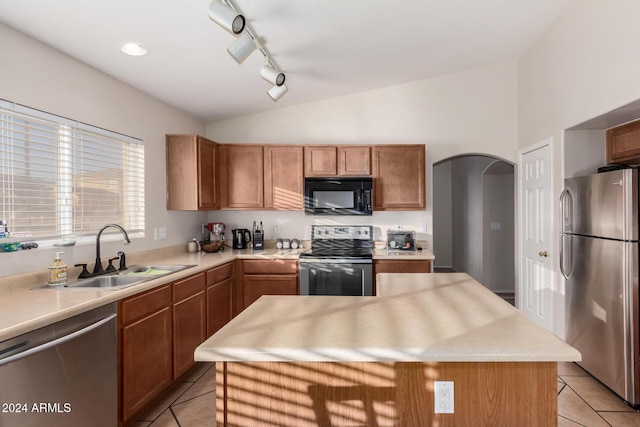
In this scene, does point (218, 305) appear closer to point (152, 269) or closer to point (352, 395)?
point (152, 269)

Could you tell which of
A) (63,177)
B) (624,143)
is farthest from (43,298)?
(624,143)

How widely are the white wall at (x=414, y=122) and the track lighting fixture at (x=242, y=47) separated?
2095 mm

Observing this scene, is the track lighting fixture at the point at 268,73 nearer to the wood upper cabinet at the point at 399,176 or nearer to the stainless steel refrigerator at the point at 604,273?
the wood upper cabinet at the point at 399,176

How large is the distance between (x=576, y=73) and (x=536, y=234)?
1.57 metres

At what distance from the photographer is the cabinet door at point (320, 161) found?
403cm

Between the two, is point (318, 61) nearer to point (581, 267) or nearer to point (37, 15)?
point (37, 15)

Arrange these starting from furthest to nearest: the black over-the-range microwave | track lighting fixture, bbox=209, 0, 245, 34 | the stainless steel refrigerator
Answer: the black over-the-range microwave
the stainless steel refrigerator
track lighting fixture, bbox=209, 0, 245, 34

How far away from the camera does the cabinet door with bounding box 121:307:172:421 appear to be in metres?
2.10

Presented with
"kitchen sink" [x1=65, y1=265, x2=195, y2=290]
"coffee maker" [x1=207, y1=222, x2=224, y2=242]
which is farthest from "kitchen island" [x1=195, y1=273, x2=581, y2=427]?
"coffee maker" [x1=207, y1=222, x2=224, y2=242]

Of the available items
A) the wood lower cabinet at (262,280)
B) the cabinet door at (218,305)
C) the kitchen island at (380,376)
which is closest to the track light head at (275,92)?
the wood lower cabinet at (262,280)

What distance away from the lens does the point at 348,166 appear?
4.03m

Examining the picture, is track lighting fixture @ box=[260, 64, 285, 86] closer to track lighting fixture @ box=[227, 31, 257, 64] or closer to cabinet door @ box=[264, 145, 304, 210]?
track lighting fixture @ box=[227, 31, 257, 64]

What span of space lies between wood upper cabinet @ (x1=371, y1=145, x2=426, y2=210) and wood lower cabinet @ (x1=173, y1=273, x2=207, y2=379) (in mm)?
2101

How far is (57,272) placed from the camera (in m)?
2.21
